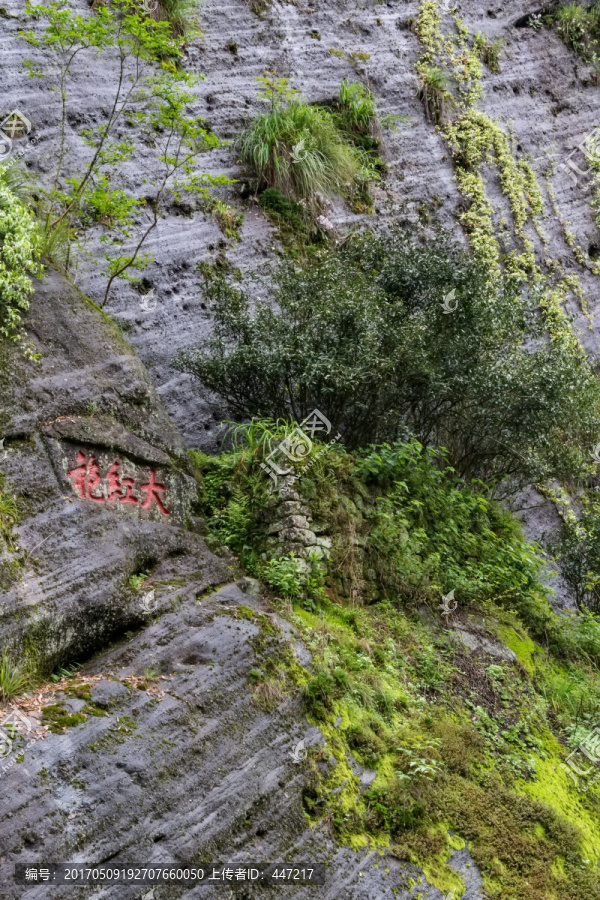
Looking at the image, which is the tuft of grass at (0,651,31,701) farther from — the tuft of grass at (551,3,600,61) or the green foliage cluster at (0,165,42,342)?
the tuft of grass at (551,3,600,61)

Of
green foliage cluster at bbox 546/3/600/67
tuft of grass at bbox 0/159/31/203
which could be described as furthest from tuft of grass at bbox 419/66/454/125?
tuft of grass at bbox 0/159/31/203

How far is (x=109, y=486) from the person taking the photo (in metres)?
6.17

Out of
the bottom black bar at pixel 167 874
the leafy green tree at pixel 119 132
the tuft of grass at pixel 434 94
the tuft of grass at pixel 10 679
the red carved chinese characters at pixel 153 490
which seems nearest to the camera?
the bottom black bar at pixel 167 874

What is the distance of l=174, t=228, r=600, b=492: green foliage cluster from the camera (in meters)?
7.91

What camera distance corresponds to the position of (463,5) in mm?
14906

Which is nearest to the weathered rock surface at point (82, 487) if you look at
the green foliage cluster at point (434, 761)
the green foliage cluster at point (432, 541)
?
the green foliage cluster at point (434, 761)

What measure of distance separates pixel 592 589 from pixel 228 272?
5.56 m

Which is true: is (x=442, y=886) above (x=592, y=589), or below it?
above

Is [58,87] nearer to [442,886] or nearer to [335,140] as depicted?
[335,140]

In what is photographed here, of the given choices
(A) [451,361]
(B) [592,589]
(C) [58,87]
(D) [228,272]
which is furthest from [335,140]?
(B) [592,589]

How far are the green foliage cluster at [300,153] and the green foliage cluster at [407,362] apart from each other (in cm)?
146

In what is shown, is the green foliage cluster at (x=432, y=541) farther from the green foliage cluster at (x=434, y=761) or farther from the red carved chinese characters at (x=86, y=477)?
the red carved chinese characters at (x=86, y=477)

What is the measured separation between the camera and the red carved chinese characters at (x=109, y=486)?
236 inches

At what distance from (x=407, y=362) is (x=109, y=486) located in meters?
3.39
